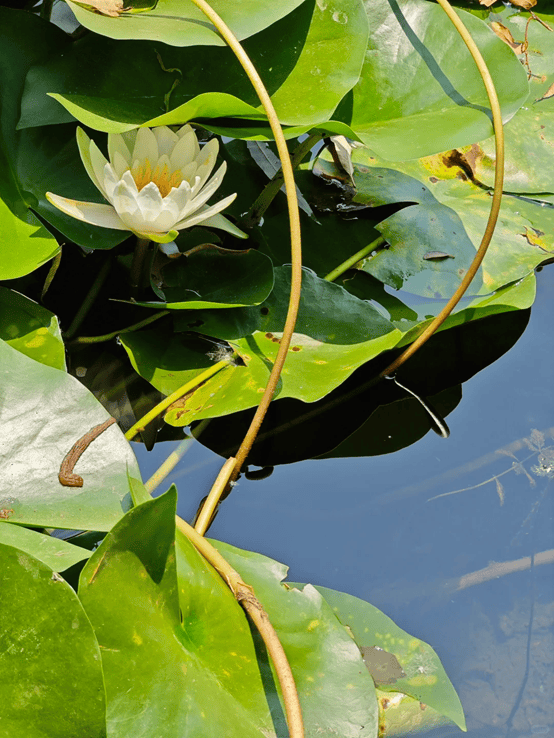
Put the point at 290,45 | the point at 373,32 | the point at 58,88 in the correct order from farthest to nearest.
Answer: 1. the point at 373,32
2. the point at 290,45
3. the point at 58,88

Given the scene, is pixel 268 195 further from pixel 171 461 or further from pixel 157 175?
pixel 171 461

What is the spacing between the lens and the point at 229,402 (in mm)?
1077

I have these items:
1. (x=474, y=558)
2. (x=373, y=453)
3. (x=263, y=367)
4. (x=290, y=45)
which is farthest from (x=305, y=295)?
(x=474, y=558)

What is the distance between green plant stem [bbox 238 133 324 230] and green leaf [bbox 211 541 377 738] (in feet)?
2.49

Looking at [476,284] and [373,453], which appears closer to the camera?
[373,453]

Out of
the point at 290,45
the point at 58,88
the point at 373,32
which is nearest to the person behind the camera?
the point at 58,88

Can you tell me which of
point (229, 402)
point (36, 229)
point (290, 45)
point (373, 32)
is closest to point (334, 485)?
point (229, 402)

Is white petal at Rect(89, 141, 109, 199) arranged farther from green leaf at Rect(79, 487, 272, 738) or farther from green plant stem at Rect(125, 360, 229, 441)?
green leaf at Rect(79, 487, 272, 738)

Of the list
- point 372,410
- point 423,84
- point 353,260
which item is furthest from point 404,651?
point 423,84

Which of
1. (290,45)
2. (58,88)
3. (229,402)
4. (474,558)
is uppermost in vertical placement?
(290,45)

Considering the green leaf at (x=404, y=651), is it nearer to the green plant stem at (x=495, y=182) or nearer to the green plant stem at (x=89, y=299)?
the green plant stem at (x=495, y=182)

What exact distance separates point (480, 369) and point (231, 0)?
0.83 metres

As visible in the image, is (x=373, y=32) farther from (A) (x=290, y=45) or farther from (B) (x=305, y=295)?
(B) (x=305, y=295)

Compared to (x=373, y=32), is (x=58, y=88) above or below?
below
